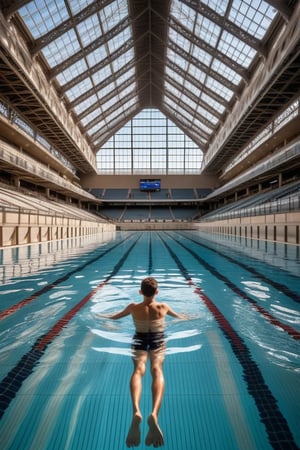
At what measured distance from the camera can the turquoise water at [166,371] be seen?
1864 millimetres

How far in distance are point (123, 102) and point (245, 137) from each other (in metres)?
15.5

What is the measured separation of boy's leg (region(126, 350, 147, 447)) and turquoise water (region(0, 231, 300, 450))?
0.38ft

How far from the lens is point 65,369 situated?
8.71 feet

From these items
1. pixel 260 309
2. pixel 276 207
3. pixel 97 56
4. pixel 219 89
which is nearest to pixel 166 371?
pixel 260 309

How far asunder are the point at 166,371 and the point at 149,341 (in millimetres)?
276

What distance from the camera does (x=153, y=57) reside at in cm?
3075

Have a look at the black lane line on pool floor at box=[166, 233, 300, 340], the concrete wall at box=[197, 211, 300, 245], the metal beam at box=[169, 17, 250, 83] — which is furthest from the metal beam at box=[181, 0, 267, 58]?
the black lane line on pool floor at box=[166, 233, 300, 340]

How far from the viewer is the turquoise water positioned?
186 cm

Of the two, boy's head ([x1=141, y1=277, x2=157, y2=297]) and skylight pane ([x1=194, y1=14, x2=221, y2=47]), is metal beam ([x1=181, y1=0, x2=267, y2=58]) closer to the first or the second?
skylight pane ([x1=194, y1=14, x2=221, y2=47])

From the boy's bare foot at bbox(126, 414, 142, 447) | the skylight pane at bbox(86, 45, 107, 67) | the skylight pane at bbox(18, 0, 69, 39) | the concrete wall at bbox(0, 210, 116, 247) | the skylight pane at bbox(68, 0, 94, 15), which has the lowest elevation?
the boy's bare foot at bbox(126, 414, 142, 447)

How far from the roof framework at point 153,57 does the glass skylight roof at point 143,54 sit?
2.6 inches

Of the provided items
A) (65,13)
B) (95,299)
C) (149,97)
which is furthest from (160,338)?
(149,97)

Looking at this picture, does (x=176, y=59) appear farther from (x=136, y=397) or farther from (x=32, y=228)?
(x=136, y=397)

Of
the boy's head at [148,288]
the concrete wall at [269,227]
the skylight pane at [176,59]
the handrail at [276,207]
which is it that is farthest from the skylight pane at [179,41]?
the boy's head at [148,288]
